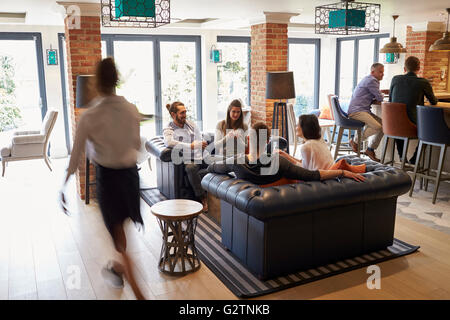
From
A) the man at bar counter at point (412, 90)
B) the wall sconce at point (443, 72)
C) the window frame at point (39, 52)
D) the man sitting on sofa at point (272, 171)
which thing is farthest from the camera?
the wall sconce at point (443, 72)

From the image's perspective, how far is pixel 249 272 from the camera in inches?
143

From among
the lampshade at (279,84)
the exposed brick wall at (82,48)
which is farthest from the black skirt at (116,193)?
the lampshade at (279,84)

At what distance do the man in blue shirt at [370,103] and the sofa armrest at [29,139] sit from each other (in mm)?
5064

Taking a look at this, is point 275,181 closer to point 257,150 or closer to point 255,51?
point 257,150

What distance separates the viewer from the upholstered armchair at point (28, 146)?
711cm

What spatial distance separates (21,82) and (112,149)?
666cm

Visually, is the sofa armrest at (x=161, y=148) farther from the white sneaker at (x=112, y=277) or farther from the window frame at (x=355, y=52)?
the window frame at (x=355, y=52)

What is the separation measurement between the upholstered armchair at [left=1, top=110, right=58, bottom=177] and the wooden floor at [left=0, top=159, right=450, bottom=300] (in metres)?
2.02

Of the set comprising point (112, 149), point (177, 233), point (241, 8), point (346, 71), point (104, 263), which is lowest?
point (104, 263)

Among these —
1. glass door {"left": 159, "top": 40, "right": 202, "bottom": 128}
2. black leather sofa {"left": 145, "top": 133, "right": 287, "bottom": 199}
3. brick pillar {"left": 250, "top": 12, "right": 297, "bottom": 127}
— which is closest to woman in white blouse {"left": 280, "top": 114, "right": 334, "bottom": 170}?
black leather sofa {"left": 145, "top": 133, "right": 287, "bottom": 199}

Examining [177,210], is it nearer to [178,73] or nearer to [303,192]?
[303,192]

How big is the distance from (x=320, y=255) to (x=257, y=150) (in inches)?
40.1

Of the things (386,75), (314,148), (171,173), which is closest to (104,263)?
(171,173)
